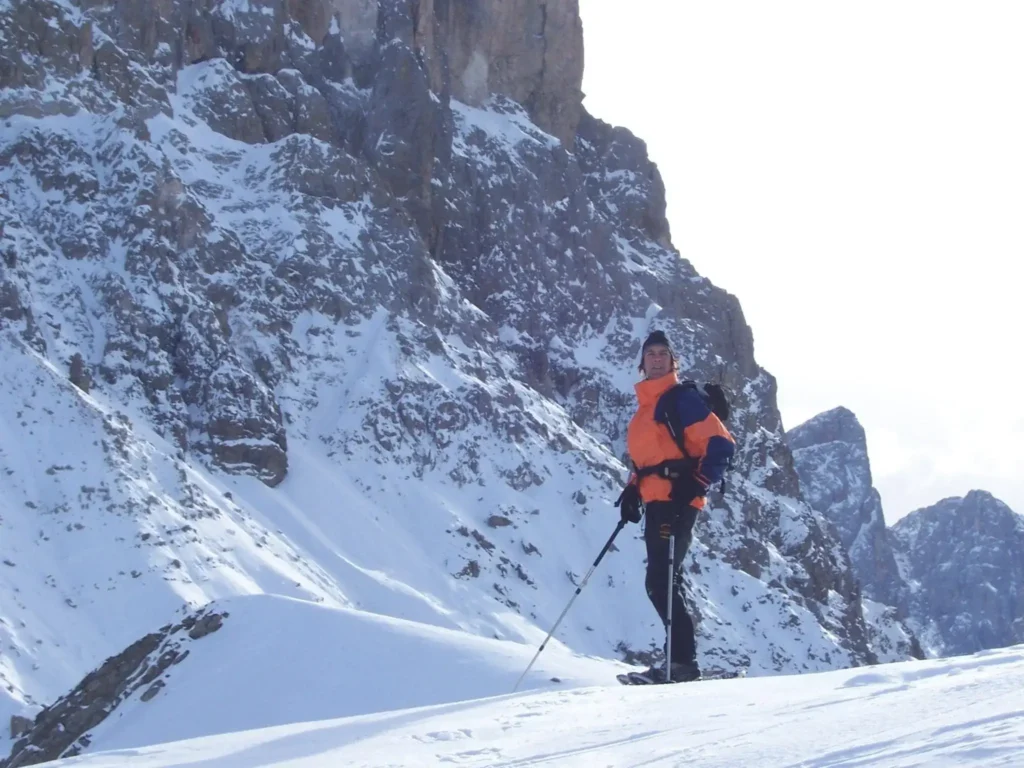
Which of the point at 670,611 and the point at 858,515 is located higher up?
the point at 858,515

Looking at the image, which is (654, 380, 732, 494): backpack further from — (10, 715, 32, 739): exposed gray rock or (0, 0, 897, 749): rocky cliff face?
(0, 0, 897, 749): rocky cliff face

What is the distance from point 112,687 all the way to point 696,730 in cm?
975

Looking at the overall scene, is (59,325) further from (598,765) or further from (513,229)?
(598,765)

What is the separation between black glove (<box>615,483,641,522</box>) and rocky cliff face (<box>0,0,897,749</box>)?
41.9m

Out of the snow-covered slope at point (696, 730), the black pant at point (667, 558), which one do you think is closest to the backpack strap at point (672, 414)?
the black pant at point (667, 558)

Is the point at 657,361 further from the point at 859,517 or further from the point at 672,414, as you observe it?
the point at 859,517

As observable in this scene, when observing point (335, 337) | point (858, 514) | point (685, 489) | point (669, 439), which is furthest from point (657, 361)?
point (858, 514)

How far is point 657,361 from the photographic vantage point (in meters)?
9.72

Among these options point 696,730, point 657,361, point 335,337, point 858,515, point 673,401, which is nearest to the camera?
point 696,730

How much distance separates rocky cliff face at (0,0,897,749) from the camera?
6247 cm

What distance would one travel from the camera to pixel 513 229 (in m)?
106

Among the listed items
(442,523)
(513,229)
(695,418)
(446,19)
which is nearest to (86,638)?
(442,523)

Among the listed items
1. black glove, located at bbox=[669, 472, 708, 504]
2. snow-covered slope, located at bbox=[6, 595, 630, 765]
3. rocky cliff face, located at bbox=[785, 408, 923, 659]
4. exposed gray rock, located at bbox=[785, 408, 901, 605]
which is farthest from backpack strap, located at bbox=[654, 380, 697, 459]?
exposed gray rock, located at bbox=[785, 408, 901, 605]

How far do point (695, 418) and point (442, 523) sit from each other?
6710 cm
